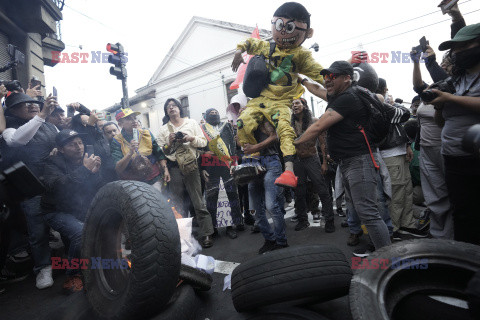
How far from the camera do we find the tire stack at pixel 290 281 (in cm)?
158

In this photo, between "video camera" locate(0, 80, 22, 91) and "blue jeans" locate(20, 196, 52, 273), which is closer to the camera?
"blue jeans" locate(20, 196, 52, 273)

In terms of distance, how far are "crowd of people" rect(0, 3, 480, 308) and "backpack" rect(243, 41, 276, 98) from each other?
0.10m

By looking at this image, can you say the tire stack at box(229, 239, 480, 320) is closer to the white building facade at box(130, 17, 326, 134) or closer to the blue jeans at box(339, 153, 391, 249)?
the blue jeans at box(339, 153, 391, 249)

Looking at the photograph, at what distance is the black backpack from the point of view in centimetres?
243

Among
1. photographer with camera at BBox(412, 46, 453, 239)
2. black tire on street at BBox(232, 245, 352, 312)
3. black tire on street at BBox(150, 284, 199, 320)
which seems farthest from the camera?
photographer with camera at BBox(412, 46, 453, 239)

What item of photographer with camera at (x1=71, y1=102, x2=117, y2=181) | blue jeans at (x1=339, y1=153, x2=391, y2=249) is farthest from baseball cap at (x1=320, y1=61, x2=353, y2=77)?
photographer with camera at (x1=71, y1=102, x2=117, y2=181)

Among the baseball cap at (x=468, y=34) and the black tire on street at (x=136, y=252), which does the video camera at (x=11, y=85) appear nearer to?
the black tire on street at (x=136, y=252)

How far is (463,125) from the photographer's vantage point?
7.50ft

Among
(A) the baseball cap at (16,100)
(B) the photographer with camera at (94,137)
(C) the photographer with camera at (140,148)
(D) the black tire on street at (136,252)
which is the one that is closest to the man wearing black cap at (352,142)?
(D) the black tire on street at (136,252)

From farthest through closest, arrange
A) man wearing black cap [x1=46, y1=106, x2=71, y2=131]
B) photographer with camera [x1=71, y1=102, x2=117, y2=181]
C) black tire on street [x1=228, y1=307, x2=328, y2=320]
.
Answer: man wearing black cap [x1=46, y1=106, x2=71, y2=131] → photographer with camera [x1=71, y1=102, x2=117, y2=181] → black tire on street [x1=228, y1=307, x2=328, y2=320]

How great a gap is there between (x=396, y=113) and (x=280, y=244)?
83.9 inches

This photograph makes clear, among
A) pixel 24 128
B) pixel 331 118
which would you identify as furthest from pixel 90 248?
pixel 331 118

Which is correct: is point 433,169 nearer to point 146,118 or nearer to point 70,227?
point 70,227

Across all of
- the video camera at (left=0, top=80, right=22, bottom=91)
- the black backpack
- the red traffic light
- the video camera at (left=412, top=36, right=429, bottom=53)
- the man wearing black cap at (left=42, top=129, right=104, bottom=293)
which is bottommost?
the man wearing black cap at (left=42, top=129, right=104, bottom=293)
